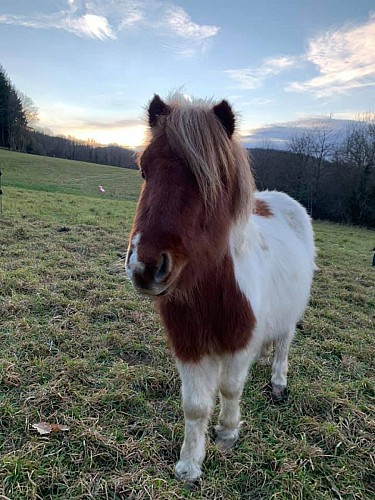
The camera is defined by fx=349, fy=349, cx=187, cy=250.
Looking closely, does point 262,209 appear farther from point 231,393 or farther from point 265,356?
point 231,393

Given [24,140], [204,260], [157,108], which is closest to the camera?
[204,260]

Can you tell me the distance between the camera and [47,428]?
8.13ft

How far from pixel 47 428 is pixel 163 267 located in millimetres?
1779

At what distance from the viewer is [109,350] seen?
11.9 ft

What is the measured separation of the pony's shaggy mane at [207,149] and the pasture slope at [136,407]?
1752mm

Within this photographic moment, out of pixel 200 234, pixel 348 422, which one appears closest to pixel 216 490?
pixel 348 422

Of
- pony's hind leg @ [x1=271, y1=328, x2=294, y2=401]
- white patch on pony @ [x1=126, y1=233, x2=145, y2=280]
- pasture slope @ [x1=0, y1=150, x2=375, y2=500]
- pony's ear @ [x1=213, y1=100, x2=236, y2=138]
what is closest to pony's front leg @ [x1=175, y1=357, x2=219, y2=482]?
pasture slope @ [x1=0, y1=150, x2=375, y2=500]

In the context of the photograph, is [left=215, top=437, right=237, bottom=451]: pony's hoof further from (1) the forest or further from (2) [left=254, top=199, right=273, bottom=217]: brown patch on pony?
(1) the forest

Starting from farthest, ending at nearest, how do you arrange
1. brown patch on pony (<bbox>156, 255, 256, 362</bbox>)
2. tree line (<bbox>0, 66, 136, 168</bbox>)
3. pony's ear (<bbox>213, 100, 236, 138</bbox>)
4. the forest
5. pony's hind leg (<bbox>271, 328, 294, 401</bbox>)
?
tree line (<bbox>0, 66, 136, 168</bbox>), the forest, pony's hind leg (<bbox>271, 328, 294, 401</bbox>), brown patch on pony (<bbox>156, 255, 256, 362</bbox>), pony's ear (<bbox>213, 100, 236, 138</bbox>)

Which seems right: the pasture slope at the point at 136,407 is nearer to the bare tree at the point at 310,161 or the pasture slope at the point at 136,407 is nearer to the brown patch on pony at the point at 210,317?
the brown patch on pony at the point at 210,317

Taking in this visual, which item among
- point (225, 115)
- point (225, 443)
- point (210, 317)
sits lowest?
point (225, 443)

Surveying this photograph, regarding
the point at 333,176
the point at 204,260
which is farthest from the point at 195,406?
the point at 333,176

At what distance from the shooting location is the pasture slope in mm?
2197

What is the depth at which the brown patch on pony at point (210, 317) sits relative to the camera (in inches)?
80.7
